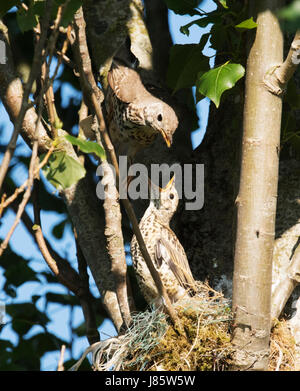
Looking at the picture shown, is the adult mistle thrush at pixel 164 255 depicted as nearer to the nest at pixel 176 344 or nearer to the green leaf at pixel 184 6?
the nest at pixel 176 344

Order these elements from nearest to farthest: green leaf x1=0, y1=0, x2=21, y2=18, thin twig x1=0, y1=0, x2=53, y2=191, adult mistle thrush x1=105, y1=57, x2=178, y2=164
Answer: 1. thin twig x1=0, y1=0, x2=53, y2=191
2. green leaf x1=0, y1=0, x2=21, y2=18
3. adult mistle thrush x1=105, y1=57, x2=178, y2=164

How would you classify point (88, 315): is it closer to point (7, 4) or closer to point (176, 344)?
point (176, 344)

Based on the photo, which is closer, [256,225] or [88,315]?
[256,225]

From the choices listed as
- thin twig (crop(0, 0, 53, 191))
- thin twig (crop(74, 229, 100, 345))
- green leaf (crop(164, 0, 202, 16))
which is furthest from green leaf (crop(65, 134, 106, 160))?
thin twig (crop(74, 229, 100, 345))

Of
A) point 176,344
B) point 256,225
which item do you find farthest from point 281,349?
point 256,225

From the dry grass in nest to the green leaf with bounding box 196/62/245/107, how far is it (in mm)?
1161

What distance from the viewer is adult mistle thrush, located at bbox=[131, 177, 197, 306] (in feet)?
10.7

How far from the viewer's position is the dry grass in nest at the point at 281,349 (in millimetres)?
2760

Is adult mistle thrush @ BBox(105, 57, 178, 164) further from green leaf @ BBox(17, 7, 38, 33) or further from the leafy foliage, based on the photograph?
green leaf @ BBox(17, 7, 38, 33)

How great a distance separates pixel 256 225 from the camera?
8.21ft

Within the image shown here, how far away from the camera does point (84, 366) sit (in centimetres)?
381

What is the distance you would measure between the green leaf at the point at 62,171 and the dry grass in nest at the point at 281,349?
1357mm

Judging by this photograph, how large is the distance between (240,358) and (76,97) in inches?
106

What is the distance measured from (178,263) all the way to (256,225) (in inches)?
33.5
